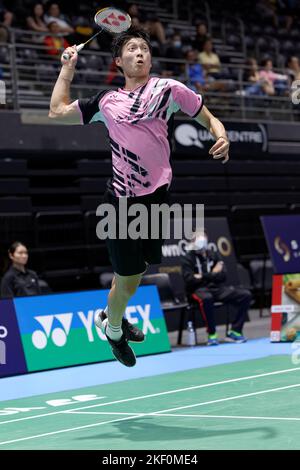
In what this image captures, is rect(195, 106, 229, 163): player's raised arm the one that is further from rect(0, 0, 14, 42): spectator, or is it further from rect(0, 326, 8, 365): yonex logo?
rect(0, 0, 14, 42): spectator

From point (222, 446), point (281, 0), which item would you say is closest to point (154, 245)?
point (222, 446)

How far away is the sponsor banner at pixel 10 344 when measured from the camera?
11.3 m

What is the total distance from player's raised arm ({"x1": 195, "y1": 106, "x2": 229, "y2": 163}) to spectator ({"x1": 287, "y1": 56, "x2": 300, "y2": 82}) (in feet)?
44.0

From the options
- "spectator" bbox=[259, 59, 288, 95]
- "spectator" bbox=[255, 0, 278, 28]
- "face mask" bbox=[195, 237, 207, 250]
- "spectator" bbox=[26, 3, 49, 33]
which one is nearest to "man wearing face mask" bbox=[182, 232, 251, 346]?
"face mask" bbox=[195, 237, 207, 250]

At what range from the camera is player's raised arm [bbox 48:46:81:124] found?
677 centimetres

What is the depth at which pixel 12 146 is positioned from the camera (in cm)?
1502

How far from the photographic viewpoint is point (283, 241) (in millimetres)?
15812

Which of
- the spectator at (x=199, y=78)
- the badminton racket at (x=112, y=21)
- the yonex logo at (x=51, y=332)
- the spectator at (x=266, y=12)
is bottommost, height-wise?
the yonex logo at (x=51, y=332)

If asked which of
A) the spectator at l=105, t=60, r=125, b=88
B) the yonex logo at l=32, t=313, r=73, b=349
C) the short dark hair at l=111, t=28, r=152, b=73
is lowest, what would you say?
the yonex logo at l=32, t=313, r=73, b=349

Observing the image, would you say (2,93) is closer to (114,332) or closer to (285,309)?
(285,309)

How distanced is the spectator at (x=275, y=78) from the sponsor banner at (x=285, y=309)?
6.49m

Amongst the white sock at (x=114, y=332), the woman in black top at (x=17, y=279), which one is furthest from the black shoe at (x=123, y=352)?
the woman in black top at (x=17, y=279)

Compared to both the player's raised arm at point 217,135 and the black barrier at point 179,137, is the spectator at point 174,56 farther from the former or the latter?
the player's raised arm at point 217,135

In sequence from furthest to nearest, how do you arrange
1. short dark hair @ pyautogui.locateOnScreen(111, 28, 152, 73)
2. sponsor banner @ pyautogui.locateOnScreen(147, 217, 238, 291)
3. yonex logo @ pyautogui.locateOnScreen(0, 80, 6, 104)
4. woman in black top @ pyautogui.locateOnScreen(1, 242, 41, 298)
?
sponsor banner @ pyautogui.locateOnScreen(147, 217, 238, 291) < yonex logo @ pyautogui.locateOnScreen(0, 80, 6, 104) < woman in black top @ pyautogui.locateOnScreen(1, 242, 41, 298) < short dark hair @ pyautogui.locateOnScreen(111, 28, 152, 73)
